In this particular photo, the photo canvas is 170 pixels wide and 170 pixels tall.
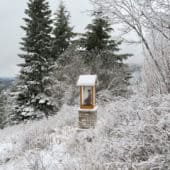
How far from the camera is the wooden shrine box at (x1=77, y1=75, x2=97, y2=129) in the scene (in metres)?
6.98

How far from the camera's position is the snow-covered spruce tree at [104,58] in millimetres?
15089

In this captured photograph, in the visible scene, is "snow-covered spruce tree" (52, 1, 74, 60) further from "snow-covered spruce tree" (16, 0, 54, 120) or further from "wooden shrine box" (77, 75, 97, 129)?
"wooden shrine box" (77, 75, 97, 129)

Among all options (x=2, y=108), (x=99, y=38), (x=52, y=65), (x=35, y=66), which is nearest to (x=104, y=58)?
(x=99, y=38)

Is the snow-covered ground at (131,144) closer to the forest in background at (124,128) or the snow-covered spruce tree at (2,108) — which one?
the forest in background at (124,128)

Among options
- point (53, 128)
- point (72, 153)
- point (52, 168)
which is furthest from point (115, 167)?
point (53, 128)

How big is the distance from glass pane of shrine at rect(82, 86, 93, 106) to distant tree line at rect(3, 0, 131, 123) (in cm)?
699

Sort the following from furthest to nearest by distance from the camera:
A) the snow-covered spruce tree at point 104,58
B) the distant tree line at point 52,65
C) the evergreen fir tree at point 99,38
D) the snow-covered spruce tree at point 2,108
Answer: the snow-covered spruce tree at point 2,108 → the evergreen fir tree at point 99,38 → the distant tree line at point 52,65 → the snow-covered spruce tree at point 104,58

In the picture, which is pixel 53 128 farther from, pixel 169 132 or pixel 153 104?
pixel 169 132

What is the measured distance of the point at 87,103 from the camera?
291 inches

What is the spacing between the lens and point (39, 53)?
17141mm

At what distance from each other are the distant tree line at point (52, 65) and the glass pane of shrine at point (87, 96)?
275 inches

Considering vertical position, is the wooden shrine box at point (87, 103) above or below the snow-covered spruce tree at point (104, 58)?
below

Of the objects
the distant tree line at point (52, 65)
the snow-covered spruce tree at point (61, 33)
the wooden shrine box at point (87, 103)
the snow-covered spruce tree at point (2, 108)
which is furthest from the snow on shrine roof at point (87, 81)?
the snow-covered spruce tree at point (2, 108)

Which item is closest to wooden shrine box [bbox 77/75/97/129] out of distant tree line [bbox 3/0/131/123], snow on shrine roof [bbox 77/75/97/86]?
snow on shrine roof [bbox 77/75/97/86]
